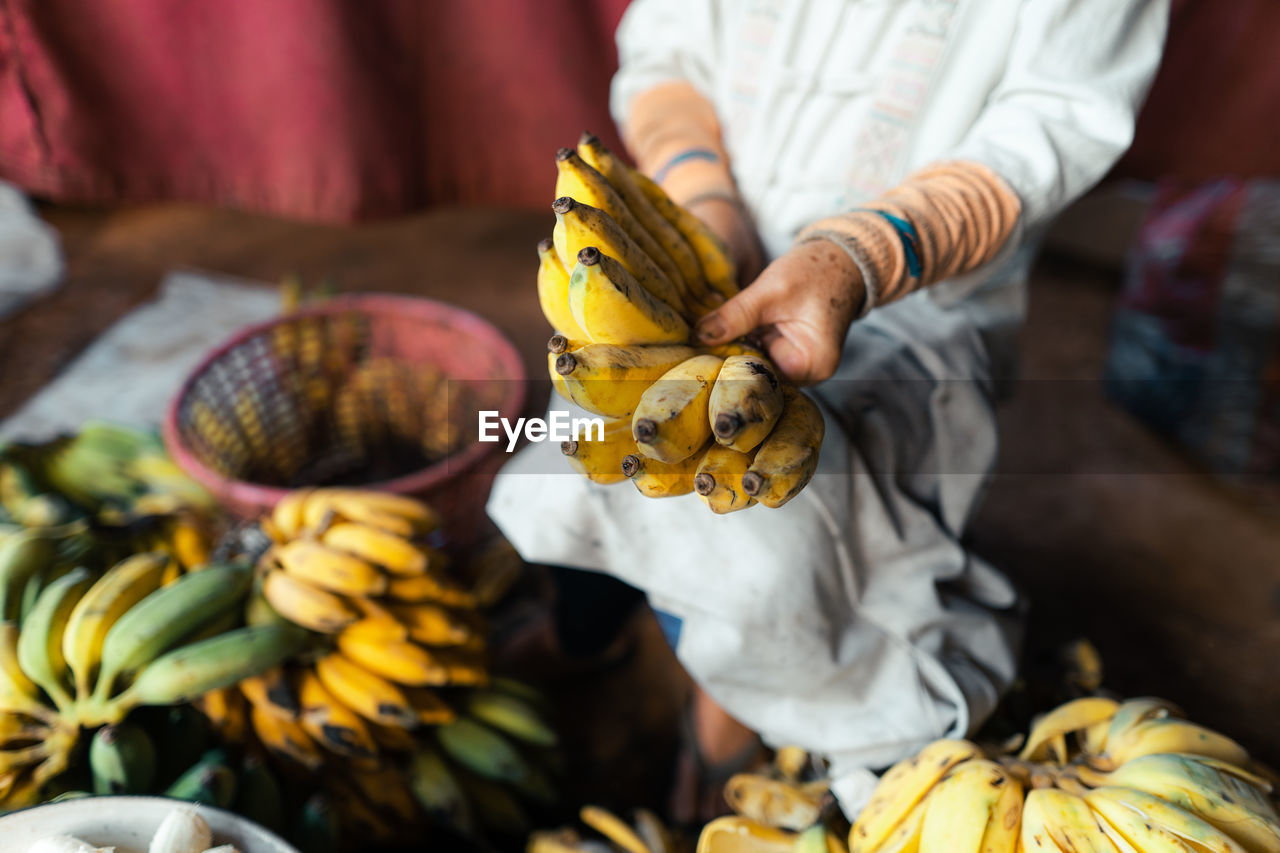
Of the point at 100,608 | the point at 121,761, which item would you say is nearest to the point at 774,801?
the point at 121,761

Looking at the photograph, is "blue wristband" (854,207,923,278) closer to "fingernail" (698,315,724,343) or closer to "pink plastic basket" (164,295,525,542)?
"fingernail" (698,315,724,343)

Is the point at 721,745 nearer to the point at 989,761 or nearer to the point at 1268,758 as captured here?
the point at 989,761

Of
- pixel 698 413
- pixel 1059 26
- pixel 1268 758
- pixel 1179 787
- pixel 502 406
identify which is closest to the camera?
pixel 698 413

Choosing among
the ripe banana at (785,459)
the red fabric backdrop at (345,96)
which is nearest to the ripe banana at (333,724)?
the ripe banana at (785,459)

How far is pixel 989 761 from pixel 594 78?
5.37 feet

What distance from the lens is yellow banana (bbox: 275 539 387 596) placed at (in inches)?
41.3

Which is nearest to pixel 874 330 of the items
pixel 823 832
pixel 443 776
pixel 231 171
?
pixel 823 832

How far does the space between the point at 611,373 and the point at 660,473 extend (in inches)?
3.8

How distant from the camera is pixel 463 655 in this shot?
1165mm

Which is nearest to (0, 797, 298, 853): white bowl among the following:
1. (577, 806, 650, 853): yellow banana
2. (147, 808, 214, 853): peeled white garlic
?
Result: (147, 808, 214, 853): peeled white garlic

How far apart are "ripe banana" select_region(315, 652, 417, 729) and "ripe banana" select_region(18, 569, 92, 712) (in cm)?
29

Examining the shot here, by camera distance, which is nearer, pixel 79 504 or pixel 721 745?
pixel 721 745

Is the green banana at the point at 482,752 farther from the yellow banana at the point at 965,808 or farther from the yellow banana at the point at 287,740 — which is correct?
the yellow banana at the point at 965,808

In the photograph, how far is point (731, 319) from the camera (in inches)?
30.3
